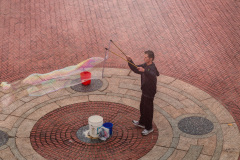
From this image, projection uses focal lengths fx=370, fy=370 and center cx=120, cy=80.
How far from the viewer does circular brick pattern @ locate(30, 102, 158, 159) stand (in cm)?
851

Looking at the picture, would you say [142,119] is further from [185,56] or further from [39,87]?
[185,56]

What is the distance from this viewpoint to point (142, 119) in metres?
9.23

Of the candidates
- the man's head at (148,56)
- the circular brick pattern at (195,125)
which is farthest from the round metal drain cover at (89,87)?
the man's head at (148,56)

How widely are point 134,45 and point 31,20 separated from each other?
14.9 feet

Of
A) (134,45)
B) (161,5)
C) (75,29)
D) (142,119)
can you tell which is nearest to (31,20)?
(75,29)

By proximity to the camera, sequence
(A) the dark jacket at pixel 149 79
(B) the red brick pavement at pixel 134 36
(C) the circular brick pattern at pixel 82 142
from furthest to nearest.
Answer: (B) the red brick pavement at pixel 134 36, (C) the circular brick pattern at pixel 82 142, (A) the dark jacket at pixel 149 79

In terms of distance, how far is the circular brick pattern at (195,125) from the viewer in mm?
9289

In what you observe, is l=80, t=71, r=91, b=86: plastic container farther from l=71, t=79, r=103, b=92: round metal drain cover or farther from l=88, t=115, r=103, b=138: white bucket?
l=88, t=115, r=103, b=138: white bucket

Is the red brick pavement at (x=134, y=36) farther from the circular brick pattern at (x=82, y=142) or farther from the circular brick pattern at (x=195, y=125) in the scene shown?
the circular brick pattern at (x=82, y=142)

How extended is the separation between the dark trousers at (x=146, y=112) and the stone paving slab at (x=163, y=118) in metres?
0.43

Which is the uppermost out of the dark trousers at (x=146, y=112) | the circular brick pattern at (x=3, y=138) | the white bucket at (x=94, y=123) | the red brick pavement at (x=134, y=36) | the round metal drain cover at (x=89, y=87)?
the red brick pavement at (x=134, y=36)

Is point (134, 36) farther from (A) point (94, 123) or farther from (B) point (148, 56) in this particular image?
(A) point (94, 123)

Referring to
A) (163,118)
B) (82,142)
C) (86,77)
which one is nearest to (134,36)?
(86,77)

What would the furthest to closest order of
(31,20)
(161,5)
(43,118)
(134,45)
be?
(161,5), (31,20), (134,45), (43,118)
